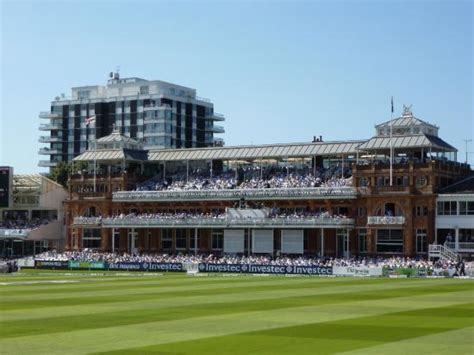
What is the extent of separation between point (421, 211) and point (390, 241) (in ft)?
14.0

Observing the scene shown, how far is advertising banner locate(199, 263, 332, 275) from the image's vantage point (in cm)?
8106

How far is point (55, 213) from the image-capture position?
11812cm

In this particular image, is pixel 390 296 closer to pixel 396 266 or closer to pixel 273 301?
pixel 273 301

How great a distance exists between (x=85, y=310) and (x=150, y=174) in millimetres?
74040

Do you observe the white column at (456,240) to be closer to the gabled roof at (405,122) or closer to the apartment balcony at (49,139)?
the gabled roof at (405,122)

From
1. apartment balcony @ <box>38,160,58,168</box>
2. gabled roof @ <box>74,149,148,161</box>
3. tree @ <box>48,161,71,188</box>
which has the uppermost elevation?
apartment balcony @ <box>38,160,58,168</box>

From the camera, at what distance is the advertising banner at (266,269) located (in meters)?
81.1

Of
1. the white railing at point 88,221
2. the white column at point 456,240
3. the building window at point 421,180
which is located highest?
the building window at point 421,180

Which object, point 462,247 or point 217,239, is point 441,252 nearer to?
point 462,247

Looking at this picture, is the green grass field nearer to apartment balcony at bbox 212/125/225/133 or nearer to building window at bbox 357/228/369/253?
building window at bbox 357/228/369/253

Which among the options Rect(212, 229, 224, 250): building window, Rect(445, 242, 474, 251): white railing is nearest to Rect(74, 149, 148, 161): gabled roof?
Rect(212, 229, 224, 250): building window

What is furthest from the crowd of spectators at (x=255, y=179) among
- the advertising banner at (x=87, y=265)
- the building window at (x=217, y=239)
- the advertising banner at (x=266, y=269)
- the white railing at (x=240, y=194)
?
the advertising banner at (x=266, y=269)

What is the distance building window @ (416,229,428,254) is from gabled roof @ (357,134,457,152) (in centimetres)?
845

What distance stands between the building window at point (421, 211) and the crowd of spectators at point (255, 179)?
810cm
